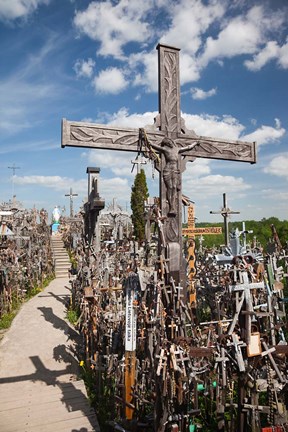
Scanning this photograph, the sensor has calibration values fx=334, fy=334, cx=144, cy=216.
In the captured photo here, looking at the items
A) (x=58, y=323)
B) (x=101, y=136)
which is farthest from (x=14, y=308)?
(x=101, y=136)

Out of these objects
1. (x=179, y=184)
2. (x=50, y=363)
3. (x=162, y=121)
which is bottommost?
(x=50, y=363)

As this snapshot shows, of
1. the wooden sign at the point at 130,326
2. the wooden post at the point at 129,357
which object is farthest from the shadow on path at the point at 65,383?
the wooden sign at the point at 130,326

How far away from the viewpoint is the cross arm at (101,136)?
405cm

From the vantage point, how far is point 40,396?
5.24 m

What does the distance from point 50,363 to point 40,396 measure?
2206mm

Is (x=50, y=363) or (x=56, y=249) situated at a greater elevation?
(x=56, y=249)

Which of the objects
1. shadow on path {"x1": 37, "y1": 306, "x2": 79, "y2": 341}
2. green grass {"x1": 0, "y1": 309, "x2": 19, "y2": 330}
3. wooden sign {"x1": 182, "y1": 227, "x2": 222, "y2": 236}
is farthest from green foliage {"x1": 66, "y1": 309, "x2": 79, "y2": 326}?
wooden sign {"x1": 182, "y1": 227, "x2": 222, "y2": 236}

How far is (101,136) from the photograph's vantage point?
4250mm

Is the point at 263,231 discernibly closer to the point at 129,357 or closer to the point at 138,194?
the point at 138,194

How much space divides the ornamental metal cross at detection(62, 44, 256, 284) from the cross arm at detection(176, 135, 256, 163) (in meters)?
0.01

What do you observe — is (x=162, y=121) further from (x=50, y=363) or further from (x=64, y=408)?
(x=50, y=363)

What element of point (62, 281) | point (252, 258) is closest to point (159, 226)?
point (252, 258)

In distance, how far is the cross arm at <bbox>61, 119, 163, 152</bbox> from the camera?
13.3 feet

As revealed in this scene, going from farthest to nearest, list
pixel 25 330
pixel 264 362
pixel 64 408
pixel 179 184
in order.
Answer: pixel 25 330 → pixel 64 408 → pixel 179 184 → pixel 264 362
